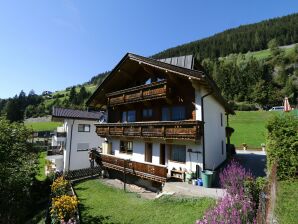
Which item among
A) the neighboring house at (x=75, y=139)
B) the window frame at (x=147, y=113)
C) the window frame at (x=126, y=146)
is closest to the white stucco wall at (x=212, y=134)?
the window frame at (x=147, y=113)

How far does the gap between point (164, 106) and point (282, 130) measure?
1045 cm

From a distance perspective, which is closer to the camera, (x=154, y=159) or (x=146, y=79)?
(x=154, y=159)

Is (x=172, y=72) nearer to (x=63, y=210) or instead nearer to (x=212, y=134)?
(x=212, y=134)

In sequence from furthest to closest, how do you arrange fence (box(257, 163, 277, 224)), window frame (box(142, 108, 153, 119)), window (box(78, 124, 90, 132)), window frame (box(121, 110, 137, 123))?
window (box(78, 124, 90, 132))
window frame (box(121, 110, 137, 123))
window frame (box(142, 108, 153, 119))
fence (box(257, 163, 277, 224))

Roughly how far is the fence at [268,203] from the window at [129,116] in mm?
15126

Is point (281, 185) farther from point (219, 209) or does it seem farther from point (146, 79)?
point (146, 79)

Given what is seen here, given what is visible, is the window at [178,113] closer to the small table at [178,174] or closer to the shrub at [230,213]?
the small table at [178,174]

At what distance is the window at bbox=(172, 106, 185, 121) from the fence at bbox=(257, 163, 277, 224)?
8935mm

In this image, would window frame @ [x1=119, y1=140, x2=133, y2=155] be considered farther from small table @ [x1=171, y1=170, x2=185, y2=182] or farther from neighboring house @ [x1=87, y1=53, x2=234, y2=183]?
small table @ [x1=171, y1=170, x2=185, y2=182]

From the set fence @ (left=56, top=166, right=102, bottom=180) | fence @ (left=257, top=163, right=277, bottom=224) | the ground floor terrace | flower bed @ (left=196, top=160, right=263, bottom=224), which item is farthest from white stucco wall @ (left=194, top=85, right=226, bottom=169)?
fence @ (left=56, top=166, right=102, bottom=180)

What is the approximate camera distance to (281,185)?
1059cm

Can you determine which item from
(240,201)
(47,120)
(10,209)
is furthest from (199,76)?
(47,120)

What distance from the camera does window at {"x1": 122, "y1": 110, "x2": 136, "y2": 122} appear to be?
951 inches

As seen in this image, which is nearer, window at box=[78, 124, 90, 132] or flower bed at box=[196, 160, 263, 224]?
flower bed at box=[196, 160, 263, 224]
